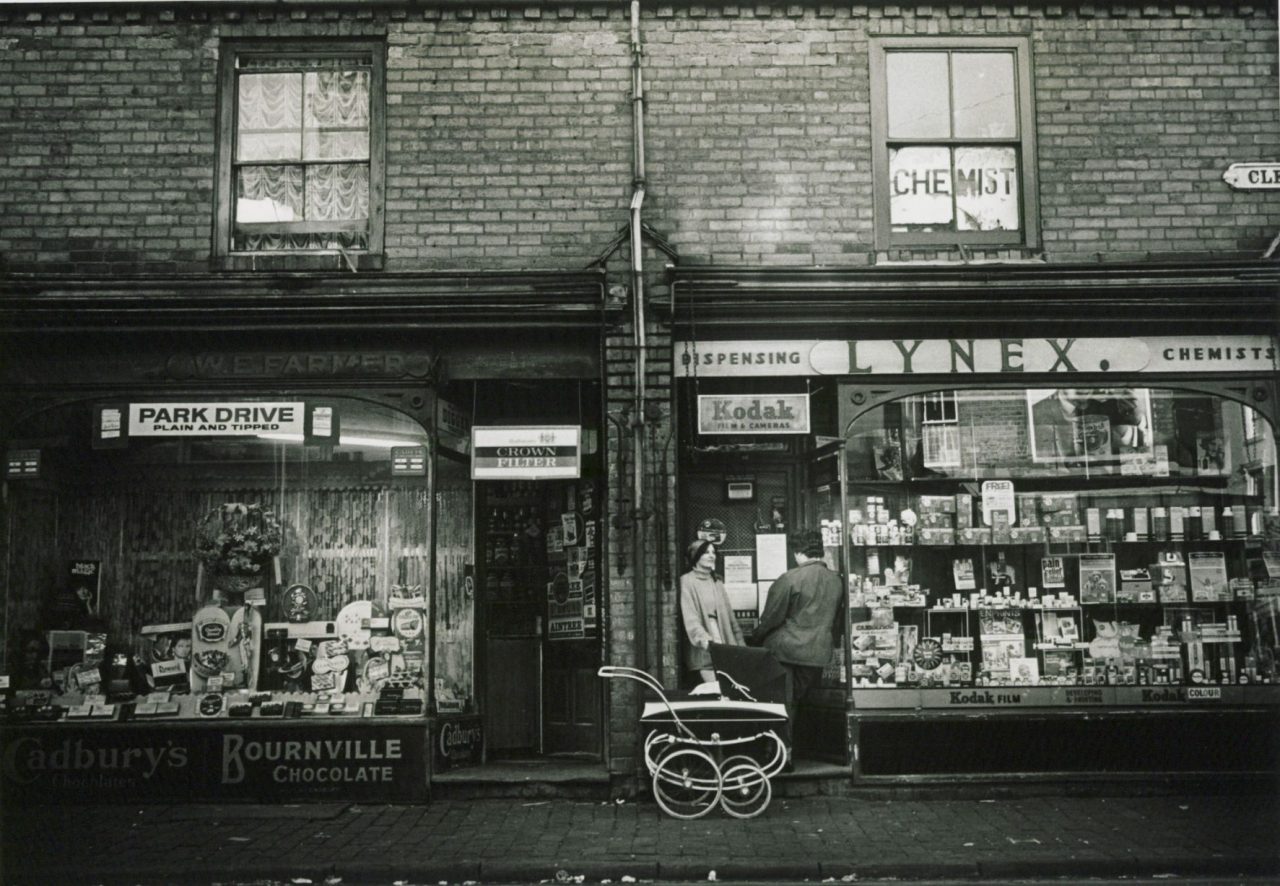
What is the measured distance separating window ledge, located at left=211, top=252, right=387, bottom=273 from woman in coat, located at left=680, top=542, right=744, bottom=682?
3723 mm

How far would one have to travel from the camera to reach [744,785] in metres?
8.32

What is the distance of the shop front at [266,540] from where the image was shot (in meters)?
9.16

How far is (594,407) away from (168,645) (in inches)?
171

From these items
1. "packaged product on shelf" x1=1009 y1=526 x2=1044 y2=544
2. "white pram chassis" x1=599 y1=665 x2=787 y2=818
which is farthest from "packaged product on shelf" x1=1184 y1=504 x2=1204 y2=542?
"white pram chassis" x1=599 y1=665 x2=787 y2=818

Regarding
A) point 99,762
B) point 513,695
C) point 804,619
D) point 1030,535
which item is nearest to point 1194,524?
point 1030,535

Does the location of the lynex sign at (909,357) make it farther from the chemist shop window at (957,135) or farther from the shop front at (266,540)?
the shop front at (266,540)

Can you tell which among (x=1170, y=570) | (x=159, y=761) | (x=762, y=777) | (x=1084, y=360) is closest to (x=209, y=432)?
(x=159, y=761)

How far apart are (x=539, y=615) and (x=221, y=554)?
9.67 feet

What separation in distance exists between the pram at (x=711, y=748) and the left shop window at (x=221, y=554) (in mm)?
2278

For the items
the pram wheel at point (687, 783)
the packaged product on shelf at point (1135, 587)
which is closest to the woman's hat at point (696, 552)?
the pram wheel at point (687, 783)

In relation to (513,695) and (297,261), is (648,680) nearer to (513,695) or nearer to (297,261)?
(513,695)

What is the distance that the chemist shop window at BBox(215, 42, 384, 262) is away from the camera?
9.77 m

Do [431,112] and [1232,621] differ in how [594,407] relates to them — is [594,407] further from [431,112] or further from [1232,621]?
[1232,621]

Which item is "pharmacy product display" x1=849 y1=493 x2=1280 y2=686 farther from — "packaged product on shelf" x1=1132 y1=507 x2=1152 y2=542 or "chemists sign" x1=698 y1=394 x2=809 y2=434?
"chemists sign" x1=698 y1=394 x2=809 y2=434
